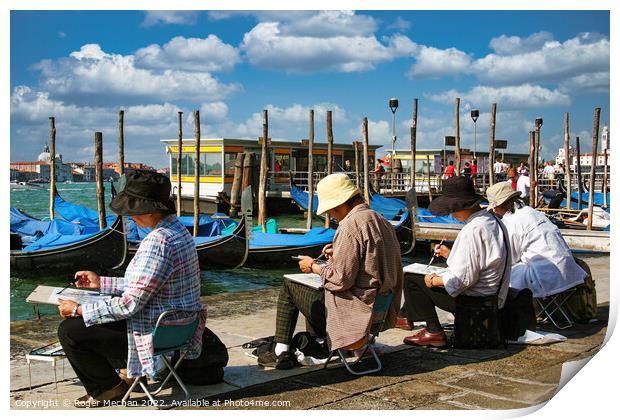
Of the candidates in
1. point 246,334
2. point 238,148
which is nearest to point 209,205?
point 238,148

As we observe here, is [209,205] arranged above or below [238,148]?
below

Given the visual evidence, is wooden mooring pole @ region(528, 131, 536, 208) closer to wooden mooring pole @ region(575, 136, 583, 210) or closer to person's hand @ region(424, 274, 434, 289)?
wooden mooring pole @ region(575, 136, 583, 210)

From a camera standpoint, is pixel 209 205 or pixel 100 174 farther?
Answer: pixel 209 205

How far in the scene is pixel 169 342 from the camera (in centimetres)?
348

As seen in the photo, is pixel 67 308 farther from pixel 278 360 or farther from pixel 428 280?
pixel 428 280

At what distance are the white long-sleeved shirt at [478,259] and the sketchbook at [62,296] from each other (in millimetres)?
2059

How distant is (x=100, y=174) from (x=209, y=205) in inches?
553

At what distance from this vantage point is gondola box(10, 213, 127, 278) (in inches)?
491

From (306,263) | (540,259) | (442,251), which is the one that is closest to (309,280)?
(306,263)

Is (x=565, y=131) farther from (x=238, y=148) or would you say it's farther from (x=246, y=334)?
(x=246, y=334)

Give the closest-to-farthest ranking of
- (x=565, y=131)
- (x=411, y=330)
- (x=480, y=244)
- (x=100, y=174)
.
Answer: (x=480, y=244)
(x=411, y=330)
(x=100, y=174)
(x=565, y=131)

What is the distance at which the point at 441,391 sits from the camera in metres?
3.76

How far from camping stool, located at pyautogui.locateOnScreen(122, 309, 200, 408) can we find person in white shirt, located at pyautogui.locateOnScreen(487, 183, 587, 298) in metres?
2.57

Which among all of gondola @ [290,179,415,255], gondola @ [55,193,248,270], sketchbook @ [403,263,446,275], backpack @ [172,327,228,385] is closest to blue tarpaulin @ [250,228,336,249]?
gondola @ [55,193,248,270]
